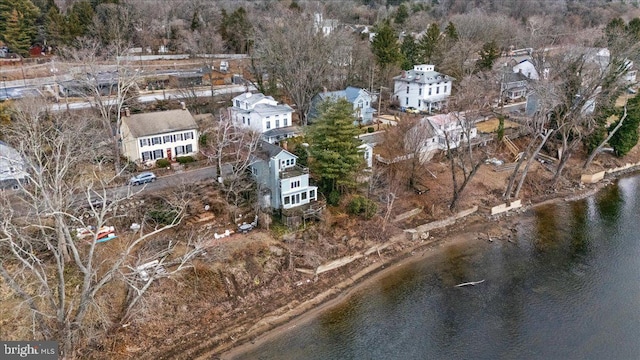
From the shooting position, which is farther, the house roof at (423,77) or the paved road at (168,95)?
the house roof at (423,77)

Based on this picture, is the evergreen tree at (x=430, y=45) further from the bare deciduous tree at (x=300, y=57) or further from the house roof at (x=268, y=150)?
the house roof at (x=268, y=150)

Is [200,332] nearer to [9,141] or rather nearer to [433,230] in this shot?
[433,230]

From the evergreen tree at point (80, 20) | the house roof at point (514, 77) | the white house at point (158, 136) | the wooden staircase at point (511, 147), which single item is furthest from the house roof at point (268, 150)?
the house roof at point (514, 77)

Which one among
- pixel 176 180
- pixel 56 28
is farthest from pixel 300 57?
pixel 56 28

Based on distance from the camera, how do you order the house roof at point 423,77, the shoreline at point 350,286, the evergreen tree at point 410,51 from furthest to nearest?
1. the evergreen tree at point 410,51
2. the house roof at point 423,77
3. the shoreline at point 350,286

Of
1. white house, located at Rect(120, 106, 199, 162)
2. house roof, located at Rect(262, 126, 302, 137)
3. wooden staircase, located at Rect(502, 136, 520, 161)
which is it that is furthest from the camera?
wooden staircase, located at Rect(502, 136, 520, 161)

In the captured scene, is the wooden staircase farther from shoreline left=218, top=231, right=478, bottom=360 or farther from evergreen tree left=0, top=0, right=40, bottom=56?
evergreen tree left=0, top=0, right=40, bottom=56

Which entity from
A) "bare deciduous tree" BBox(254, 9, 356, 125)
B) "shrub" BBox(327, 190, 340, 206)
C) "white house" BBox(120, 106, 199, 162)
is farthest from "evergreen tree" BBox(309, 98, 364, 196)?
"bare deciduous tree" BBox(254, 9, 356, 125)
